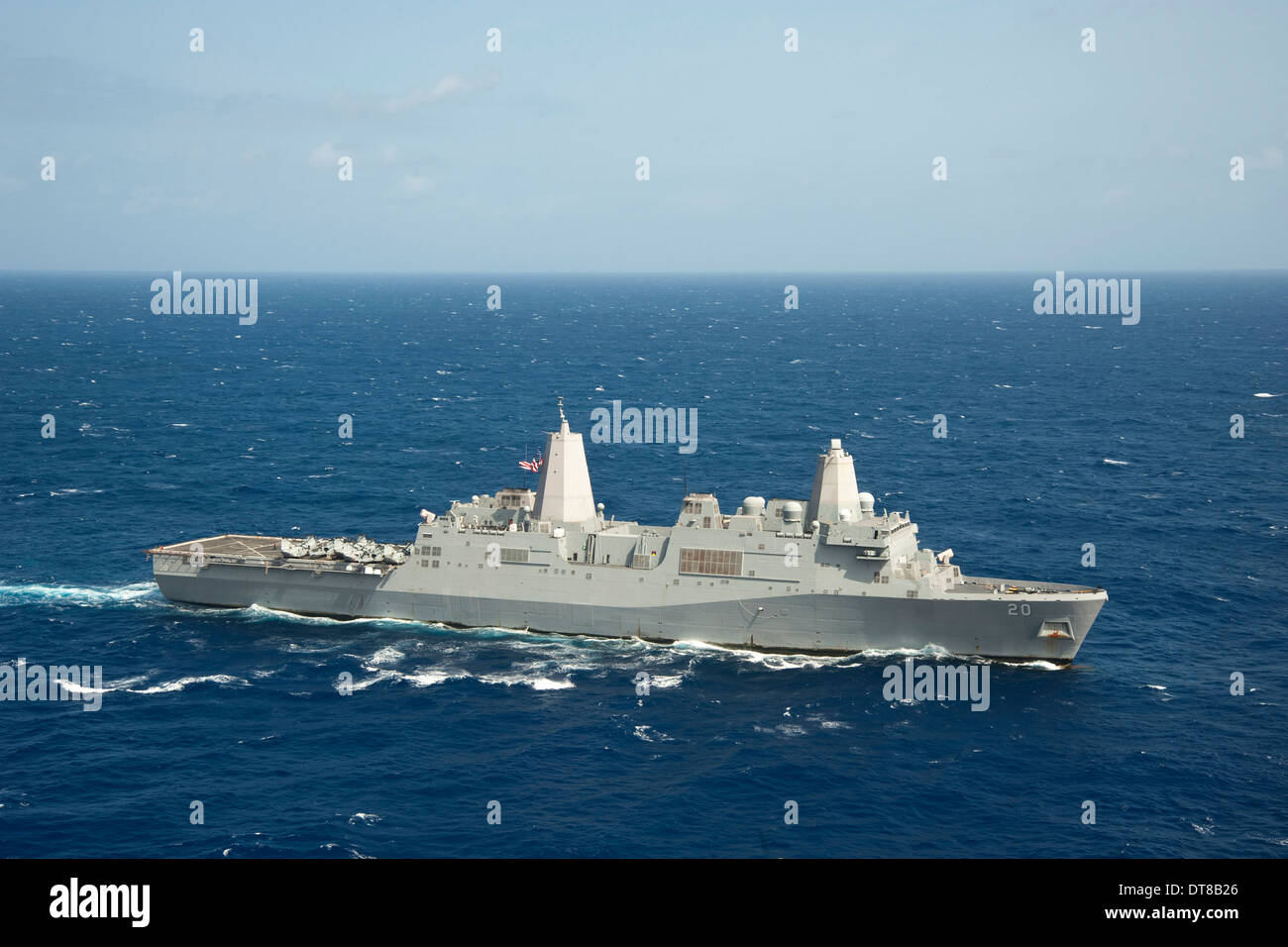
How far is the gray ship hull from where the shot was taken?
5475 centimetres

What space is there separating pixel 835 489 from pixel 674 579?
936cm

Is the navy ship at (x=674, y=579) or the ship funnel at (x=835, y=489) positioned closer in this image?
the navy ship at (x=674, y=579)

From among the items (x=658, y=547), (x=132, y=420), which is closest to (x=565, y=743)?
(x=658, y=547)

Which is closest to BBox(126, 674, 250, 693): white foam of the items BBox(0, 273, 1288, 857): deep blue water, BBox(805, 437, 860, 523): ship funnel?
BBox(0, 273, 1288, 857): deep blue water

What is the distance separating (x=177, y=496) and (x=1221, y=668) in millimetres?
69184

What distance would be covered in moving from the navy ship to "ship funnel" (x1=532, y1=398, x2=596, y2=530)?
0.31ft

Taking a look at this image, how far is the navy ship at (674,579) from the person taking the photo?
5569 centimetres

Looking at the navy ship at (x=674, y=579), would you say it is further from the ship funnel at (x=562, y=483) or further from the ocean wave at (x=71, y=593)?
the ocean wave at (x=71, y=593)

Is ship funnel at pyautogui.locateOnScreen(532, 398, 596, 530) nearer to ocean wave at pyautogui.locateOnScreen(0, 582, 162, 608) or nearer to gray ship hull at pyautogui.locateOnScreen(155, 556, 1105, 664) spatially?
gray ship hull at pyautogui.locateOnScreen(155, 556, 1105, 664)

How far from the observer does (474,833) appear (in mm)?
40000

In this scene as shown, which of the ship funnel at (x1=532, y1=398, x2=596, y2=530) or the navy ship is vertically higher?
the ship funnel at (x1=532, y1=398, x2=596, y2=530)

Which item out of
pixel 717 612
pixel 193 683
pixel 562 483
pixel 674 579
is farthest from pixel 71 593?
pixel 717 612

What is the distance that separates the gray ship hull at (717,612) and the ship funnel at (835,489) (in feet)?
14.8

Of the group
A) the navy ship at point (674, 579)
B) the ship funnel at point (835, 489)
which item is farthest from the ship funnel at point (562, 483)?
the ship funnel at point (835, 489)
